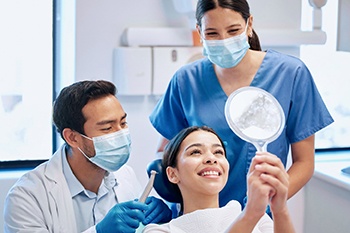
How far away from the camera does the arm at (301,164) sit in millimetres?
1903

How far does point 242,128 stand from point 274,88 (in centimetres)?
55

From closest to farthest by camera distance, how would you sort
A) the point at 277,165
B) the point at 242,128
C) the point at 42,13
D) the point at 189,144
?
the point at 277,165, the point at 242,128, the point at 189,144, the point at 42,13

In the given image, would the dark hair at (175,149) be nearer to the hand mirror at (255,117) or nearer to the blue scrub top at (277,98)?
the blue scrub top at (277,98)

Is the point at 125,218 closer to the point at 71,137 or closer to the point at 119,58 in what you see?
the point at 71,137

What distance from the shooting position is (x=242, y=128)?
143 centimetres

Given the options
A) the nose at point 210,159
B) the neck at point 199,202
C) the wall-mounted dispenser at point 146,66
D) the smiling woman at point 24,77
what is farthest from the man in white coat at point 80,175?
the smiling woman at point 24,77

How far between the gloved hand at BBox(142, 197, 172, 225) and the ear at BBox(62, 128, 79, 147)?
290 millimetres

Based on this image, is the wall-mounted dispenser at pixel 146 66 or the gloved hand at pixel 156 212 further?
the wall-mounted dispenser at pixel 146 66

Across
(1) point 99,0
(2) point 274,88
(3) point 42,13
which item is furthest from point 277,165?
(3) point 42,13

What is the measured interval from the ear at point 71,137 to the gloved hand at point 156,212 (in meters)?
0.29

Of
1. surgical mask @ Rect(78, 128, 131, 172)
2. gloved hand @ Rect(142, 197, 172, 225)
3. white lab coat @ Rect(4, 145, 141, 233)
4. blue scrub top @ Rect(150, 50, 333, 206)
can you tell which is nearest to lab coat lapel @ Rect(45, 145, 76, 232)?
white lab coat @ Rect(4, 145, 141, 233)

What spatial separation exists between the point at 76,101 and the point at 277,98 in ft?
2.05

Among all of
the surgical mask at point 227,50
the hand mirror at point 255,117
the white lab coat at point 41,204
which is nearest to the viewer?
the hand mirror at point 255,117

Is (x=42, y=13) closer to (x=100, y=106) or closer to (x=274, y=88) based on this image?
(x=100, y=106)
